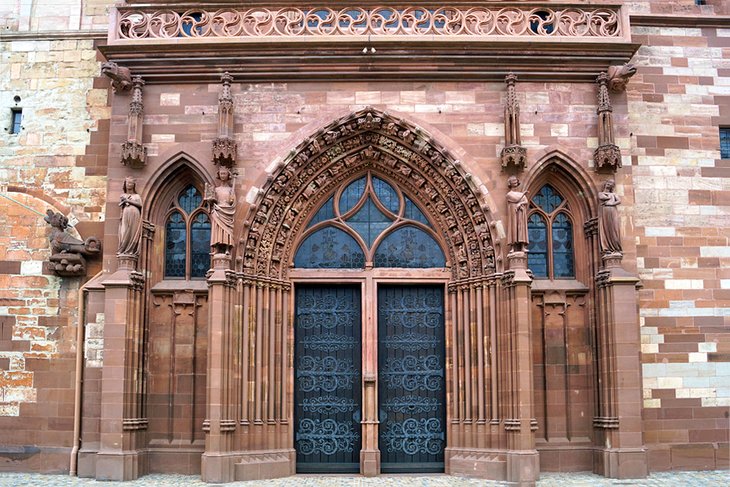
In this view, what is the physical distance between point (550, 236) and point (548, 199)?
0.67m

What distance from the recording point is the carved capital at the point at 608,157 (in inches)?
527

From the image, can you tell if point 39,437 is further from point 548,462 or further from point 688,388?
point 688,388

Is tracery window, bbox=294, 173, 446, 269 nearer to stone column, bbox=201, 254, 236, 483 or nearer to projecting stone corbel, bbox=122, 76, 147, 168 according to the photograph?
stone column, bbox=201, 254, 236, 483

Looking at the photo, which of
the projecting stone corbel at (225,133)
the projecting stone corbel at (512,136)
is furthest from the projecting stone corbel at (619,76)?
the projecting stone corbel at (225,133)

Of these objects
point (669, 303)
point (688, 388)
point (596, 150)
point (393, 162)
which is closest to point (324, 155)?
point (393, 162)

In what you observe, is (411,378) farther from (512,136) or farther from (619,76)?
(619,76)

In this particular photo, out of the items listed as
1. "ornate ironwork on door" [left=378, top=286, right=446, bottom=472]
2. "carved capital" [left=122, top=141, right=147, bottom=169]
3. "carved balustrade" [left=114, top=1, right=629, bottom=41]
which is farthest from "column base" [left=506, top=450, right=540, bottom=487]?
"carved capital" [left=122, top=141, right=147, bottom=169]

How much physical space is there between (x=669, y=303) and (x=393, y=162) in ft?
17.8

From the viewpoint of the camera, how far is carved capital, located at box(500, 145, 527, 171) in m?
13.4

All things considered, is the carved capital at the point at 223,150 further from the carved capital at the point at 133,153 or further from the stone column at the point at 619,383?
the stone column at the point at 619,383

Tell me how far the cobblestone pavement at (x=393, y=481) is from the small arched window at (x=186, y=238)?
3464 mm

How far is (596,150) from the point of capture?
13.6 metres

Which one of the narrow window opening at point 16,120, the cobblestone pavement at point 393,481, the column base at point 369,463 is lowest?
the cobblestone pavement at point 393,481

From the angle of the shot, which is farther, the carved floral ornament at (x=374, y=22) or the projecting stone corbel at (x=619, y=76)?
the carved floral ornament at (x=374, y=22)
